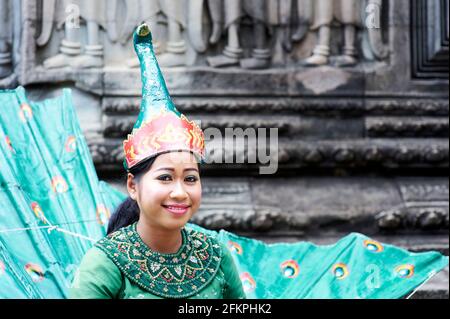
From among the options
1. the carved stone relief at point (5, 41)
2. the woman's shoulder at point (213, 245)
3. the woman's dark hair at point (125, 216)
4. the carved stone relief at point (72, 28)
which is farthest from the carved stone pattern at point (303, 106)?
the woman's shoulder at point (213, 245)

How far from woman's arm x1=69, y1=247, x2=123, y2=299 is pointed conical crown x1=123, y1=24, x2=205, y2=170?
241 millimetres

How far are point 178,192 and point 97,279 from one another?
270mm

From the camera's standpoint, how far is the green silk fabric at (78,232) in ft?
9.00

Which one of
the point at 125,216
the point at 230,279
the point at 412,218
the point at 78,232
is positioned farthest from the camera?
the point at 412,218

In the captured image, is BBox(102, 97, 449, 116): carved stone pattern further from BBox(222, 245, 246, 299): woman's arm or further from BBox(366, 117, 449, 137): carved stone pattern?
BBox(222, 245, 246, 299): woman's arm

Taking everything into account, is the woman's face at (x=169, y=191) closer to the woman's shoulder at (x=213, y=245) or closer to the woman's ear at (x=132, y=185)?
the woman's ear at (x=132, y=185)

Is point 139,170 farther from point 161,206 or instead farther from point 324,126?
point 324,126

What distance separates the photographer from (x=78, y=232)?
9.15 feet

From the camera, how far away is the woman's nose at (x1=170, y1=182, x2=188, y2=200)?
6.86ft

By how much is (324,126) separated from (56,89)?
1354mm

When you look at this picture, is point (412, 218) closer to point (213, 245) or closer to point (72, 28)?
point (72, 28)

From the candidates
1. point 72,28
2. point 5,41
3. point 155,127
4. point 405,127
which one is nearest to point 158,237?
point 155,127
